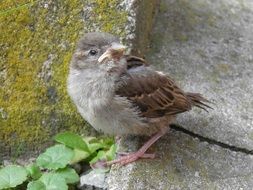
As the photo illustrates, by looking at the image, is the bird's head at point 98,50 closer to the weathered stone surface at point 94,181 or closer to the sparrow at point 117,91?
the sparrow at point 117,91

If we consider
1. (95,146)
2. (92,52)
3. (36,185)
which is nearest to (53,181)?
(36,185)

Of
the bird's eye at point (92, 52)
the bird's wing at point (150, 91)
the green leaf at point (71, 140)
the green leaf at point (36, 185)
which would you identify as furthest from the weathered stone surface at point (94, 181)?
the bird's eye at point (92, 52)

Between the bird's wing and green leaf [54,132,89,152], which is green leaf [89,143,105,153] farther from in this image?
the bird's wing

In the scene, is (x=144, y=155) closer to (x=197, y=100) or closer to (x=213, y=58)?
(x=197, y=100)

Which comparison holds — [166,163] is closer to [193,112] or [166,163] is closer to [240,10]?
[193,112]

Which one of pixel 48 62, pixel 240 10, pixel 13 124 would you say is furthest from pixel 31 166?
pixel 240 10

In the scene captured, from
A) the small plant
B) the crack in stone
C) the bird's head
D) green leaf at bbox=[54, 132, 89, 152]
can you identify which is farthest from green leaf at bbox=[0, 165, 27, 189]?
the crack in stone
